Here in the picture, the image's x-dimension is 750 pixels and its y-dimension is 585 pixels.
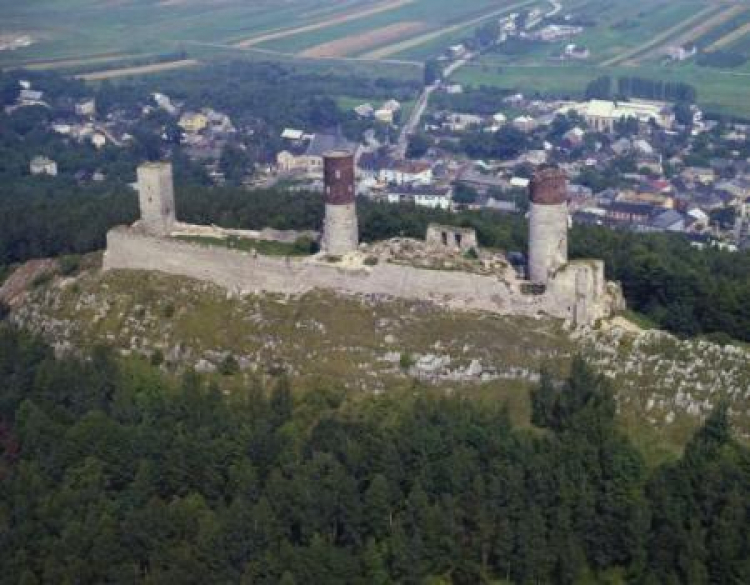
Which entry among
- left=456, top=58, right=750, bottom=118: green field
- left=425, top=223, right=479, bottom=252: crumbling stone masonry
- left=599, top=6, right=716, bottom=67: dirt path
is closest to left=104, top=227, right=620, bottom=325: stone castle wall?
left=425, top=223, right=479, bottom=252: crumbling stone masonry

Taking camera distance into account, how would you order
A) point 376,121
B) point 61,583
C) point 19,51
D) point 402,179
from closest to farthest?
point 61,583 → point 402,179 → point 376,121 → point 19,51

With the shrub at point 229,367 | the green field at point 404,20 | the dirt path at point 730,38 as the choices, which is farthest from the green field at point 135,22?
the shrub at point 229,367

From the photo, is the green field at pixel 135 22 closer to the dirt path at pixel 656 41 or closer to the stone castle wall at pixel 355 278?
the dirt path at pixel 656 41

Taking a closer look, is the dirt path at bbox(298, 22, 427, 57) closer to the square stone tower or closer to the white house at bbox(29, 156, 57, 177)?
the white house at bbox(29, 156, 57, 177)

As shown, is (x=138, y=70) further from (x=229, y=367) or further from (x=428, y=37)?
(x=229, y=367)

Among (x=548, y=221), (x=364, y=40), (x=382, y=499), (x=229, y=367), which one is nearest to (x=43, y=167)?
(x=229, y=367)

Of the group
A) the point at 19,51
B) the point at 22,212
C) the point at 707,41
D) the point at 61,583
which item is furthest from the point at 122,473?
the point at 707,41

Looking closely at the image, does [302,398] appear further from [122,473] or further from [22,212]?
[22,212]
